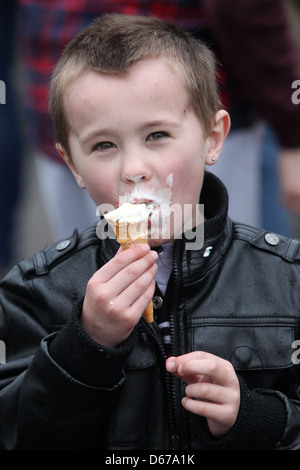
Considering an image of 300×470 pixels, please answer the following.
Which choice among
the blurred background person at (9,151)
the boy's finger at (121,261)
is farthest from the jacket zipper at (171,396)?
the blurred background person at (9,151)

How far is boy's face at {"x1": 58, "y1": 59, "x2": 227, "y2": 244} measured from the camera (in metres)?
1.97

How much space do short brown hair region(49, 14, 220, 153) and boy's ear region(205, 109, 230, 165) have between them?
0.02 meters

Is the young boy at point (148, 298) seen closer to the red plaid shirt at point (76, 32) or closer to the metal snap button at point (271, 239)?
the metal snap button at point (271, 239)

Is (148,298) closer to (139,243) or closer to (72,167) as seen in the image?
(139,243)

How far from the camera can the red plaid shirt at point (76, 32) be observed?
3.17m

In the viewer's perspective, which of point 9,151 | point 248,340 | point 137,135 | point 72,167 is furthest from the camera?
point 9,151

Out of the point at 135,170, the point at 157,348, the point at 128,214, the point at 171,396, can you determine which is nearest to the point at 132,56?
the point at 135,170

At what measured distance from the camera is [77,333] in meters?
1.90

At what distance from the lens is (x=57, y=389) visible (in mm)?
1923

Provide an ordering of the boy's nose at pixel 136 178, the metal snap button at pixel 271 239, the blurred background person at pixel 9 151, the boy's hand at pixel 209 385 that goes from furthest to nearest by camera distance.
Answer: the blurred background person at pixel 9 151 → the metal snap button at pixel 271 239 → the boy's nose at pixel 136 178 → the boy's hand at pixel 209 385

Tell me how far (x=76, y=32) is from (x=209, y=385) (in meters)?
1.80

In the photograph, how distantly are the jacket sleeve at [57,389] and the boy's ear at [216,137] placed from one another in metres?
0.55

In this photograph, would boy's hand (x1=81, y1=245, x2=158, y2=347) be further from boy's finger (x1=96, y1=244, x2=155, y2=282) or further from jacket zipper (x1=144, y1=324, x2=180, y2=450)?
jacket zipper (x1=144, y1=324, x2=180, y2=450)

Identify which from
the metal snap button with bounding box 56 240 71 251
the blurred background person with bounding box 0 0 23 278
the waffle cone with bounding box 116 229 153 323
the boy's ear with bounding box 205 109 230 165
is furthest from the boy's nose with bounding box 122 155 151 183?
the blurred background person with bounding box 0 0 23 278
